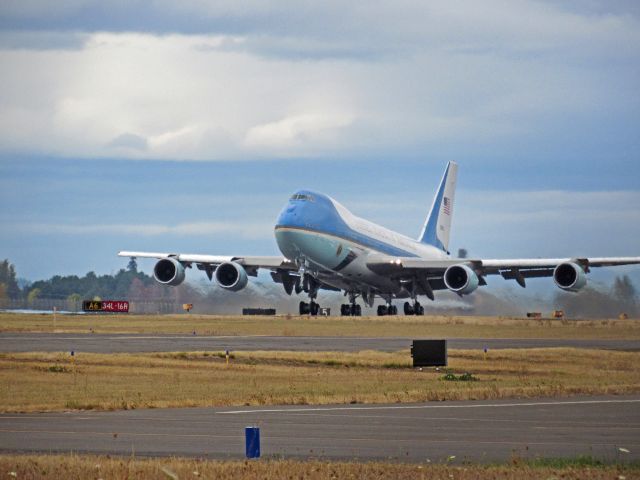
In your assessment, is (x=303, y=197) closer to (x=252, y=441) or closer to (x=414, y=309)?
(x=414, y=309)

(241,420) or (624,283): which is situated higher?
(624,283)

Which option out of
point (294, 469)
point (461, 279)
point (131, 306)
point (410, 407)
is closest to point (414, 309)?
point (461, 279)

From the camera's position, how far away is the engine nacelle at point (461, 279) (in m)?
79.4

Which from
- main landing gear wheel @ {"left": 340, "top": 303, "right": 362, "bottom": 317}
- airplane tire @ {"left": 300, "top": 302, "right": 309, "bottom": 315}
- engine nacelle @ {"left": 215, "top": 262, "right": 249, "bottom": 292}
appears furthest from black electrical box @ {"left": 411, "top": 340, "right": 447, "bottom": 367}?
main landing gear wheel @ {"left": 340, "top": 303, "right": 362, "bottom": 317}

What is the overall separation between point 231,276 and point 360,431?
5996cm

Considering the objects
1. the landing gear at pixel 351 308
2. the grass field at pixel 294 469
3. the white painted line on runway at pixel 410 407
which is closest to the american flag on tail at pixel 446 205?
the landing gear at pixel 351 308

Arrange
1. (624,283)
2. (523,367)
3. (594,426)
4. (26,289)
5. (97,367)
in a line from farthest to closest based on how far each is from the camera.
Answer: (26,289) → (624,283) → (523,367) → (97,367) → (594,426)

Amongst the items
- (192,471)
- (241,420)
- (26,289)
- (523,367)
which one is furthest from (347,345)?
(26,289)

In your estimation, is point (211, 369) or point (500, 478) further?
point (211, 369)

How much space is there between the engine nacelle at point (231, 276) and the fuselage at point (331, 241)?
5018mm

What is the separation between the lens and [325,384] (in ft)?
118

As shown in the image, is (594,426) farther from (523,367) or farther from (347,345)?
(347,345)

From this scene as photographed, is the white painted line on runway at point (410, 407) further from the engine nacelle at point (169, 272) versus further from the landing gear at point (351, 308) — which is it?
the engine nacelle at point (169, 272)

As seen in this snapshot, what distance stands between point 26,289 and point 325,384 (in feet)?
495
